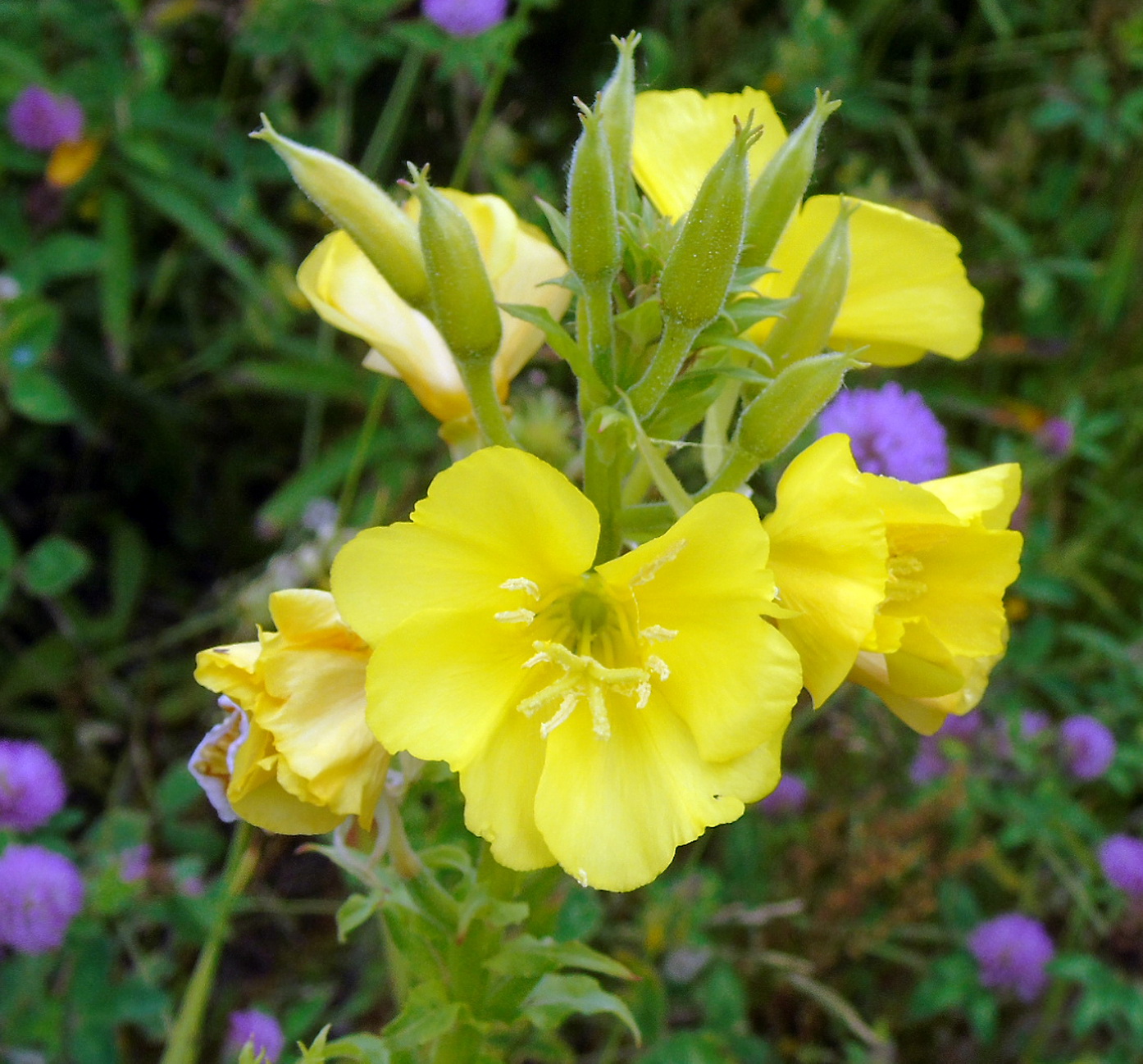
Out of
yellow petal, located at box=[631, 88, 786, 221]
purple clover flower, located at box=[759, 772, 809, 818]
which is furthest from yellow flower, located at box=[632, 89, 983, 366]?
purple clover flower, located at box=[759, 772, 809, 818]

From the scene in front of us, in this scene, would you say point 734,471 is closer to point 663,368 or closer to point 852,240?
point 663,368

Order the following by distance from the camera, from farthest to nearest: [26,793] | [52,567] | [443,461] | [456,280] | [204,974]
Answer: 1. [443,461]
2. [52,567]
3. [26,793]
4. [204,974]
5. [456,280]

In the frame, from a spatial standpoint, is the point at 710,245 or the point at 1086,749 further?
the point at 1086,749

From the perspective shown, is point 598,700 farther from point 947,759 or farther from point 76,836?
point 76,836

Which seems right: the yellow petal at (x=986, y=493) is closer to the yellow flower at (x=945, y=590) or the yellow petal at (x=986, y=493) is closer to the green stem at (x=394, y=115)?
the yellow flower at (x=945, y=590)

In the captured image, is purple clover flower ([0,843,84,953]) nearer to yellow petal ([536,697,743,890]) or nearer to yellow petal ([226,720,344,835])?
yellow petal ([226,720,344,835])

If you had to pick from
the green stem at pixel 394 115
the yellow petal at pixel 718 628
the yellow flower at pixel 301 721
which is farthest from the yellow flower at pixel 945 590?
the green stem at pixel 394 115

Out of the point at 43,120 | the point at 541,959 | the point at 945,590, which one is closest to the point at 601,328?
the point at 945,590

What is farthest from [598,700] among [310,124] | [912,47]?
[912,47]
